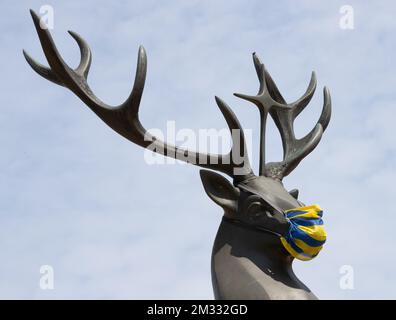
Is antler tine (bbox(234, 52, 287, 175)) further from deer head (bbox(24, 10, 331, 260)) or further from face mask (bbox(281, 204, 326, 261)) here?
face mask (bbox(281, 204, 326, 261))

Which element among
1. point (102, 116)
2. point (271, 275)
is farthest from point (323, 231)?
point (102, 116)

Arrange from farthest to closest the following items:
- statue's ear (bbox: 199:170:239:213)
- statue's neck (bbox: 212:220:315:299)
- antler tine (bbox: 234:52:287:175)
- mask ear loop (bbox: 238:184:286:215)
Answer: antler tine (bbox: 234:52:287:175)
statue's ear (bbox: 199:170:239:213)
mask ear loop (bbox: 238:184:286:215)
statue's neck (bbox: 212:220:315:299)

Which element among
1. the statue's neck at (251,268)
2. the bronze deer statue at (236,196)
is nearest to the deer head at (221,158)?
the bronze deer statue at (236,196)

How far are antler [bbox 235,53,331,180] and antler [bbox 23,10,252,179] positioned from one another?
9.7 inches

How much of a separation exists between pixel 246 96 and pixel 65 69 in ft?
4.46

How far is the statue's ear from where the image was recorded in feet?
22.5

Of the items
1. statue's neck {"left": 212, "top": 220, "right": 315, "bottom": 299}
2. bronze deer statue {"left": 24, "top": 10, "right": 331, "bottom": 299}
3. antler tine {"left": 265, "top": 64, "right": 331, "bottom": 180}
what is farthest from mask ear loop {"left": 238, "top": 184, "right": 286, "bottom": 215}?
antler tine {"left": 265, "top": 64, "right": 331, "bottom": 180}

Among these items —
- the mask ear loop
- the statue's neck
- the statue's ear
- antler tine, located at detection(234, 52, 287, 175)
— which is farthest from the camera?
antler tine, located at detection(234, 52, 287, 175)

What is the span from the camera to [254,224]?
22.2 ft

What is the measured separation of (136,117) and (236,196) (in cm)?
87

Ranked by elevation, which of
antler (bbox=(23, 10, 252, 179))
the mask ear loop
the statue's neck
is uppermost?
antler (bbox=(23, 10, 252, 179))
